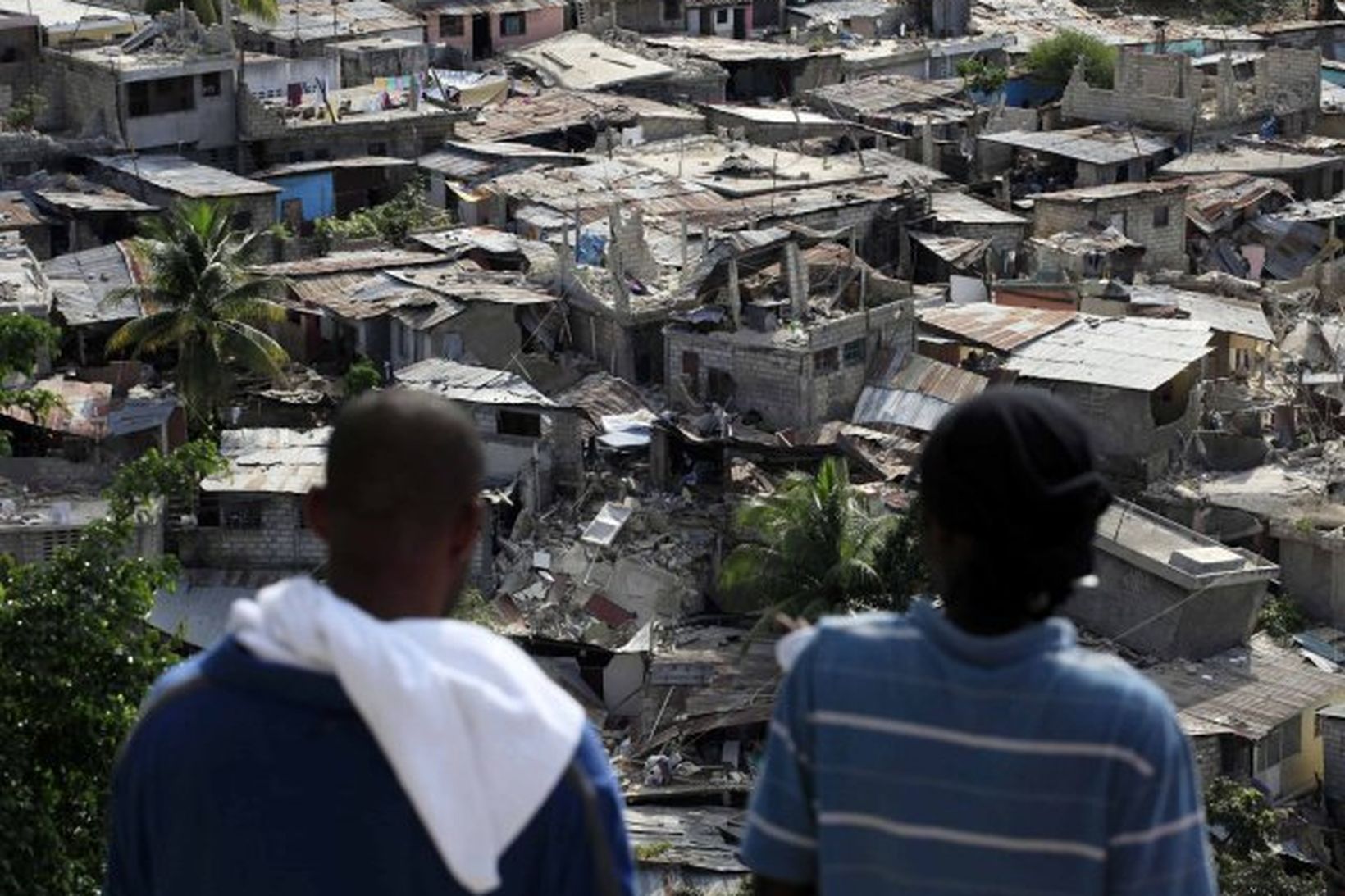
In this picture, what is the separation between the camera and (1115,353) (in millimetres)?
23594

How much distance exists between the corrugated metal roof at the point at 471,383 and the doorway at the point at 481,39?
13992mm

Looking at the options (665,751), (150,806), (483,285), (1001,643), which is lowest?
(665,751)

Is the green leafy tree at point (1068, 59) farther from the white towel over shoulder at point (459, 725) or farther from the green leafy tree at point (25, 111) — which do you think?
the white towel over shoulder at point (459, 725)

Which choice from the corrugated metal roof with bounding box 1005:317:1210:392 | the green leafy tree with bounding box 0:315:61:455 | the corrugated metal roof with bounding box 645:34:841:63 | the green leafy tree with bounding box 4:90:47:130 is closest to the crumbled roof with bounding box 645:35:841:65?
the corrugated metal roof with bounding box 645:34:841:63

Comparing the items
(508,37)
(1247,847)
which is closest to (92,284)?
(508,37)

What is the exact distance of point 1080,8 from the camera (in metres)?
44.1

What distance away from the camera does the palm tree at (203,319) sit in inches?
908

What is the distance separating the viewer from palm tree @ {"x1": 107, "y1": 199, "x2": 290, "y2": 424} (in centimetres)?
2306

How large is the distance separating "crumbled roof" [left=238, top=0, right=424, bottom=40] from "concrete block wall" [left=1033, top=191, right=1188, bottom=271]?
32.3 ft

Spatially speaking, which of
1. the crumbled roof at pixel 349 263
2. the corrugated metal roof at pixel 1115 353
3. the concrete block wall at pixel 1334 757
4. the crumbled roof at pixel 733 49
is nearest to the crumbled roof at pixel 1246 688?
the concrete block wall at pixel 1334 757

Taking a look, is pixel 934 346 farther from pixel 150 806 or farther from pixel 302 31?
pixel 150 806

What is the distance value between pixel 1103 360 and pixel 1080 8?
2182 cm

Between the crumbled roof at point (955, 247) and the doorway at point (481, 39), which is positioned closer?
the crumbled roof at point (955, 247)

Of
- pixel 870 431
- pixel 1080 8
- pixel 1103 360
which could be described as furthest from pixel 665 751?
pixel 1080 8
